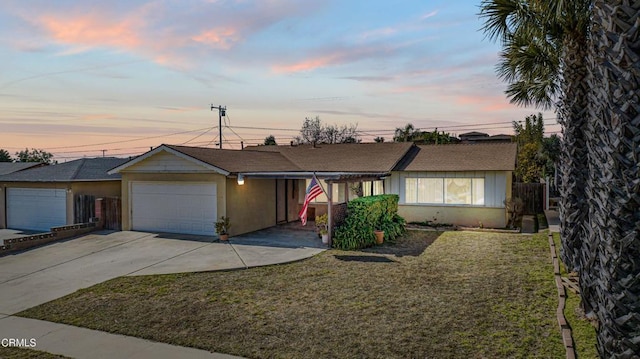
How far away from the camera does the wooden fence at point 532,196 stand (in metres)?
21.8

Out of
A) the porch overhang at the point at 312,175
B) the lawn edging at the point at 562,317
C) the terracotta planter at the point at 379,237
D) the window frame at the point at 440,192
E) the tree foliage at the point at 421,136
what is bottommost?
the lawn edging at the point at 562,317

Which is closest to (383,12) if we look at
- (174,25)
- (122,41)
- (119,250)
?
(174,25)

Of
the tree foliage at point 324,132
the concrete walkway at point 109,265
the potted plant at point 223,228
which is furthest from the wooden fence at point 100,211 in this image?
the tree foliage at point 324,132

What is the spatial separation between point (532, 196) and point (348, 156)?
10.2m

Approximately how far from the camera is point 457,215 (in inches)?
694

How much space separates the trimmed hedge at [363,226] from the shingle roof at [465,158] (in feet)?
13.8

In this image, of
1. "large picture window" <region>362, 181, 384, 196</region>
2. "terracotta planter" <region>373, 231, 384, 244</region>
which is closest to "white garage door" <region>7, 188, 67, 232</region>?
"large picture window" <region>362, 181, 384, 196</region>

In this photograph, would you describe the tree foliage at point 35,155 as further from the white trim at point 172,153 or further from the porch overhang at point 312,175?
the porch overhang at point 312,175

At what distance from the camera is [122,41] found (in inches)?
514

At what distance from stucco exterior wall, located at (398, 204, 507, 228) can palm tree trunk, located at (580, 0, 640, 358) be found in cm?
1269

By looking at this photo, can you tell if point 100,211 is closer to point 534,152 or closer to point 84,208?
point 84,208

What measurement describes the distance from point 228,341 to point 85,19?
1037 centimetres

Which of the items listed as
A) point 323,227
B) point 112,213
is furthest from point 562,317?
point 112,213

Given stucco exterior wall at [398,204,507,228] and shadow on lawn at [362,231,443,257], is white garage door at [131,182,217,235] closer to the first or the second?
shadow on lawn at [362,231,443,257]
